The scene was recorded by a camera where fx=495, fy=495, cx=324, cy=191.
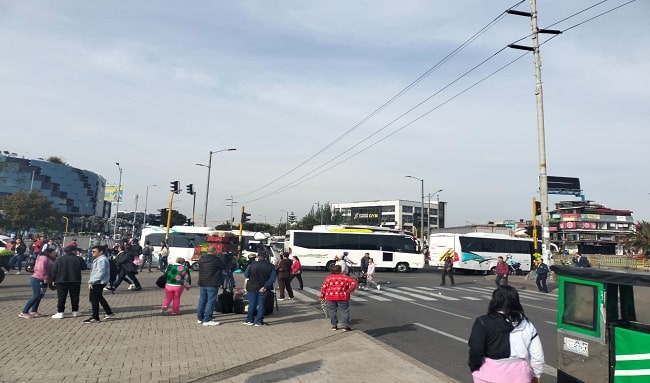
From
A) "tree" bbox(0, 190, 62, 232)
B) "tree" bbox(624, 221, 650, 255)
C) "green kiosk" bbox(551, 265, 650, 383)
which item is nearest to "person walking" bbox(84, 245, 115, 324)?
"green kiosk" bbox(551, 265, 650, 383)

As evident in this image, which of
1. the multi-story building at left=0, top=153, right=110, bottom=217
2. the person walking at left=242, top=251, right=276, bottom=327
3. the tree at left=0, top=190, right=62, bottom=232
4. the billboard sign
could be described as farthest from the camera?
the multi-story building at left=0, top=153, right=110, bottom=217

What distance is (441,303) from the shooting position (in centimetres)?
1664

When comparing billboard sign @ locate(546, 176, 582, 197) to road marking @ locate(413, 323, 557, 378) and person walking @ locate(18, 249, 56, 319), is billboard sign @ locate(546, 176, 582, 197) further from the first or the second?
person walking @ locate(18, 249, 56, 319)

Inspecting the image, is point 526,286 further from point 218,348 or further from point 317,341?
point 218,348

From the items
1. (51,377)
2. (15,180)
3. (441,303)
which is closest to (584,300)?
(51,377)

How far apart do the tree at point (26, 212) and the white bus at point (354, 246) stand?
42.6 metres

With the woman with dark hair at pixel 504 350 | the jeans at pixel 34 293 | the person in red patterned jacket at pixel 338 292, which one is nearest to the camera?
the woman with dark hair at pixel 504 350

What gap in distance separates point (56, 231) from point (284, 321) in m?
70.5

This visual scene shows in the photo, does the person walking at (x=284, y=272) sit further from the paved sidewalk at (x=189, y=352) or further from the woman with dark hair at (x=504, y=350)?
the woman with dark hair at (x=504, y=350)

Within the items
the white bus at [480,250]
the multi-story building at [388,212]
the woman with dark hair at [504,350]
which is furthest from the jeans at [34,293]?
the multi-story building at [388,212]

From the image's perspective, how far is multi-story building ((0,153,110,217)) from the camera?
359 feet

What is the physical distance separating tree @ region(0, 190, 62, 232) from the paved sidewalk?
191 feet

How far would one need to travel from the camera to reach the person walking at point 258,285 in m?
10.4

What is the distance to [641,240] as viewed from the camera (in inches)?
1345
